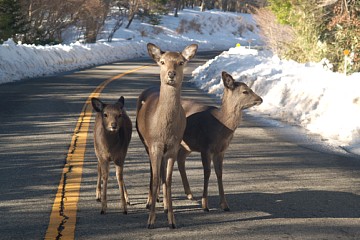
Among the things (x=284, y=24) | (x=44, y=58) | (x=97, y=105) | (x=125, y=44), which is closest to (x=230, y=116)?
(x=97, y=105)

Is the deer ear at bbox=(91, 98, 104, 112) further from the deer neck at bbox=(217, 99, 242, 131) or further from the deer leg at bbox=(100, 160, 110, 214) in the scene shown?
the deer neck at bbox=(217, 99, 242, 131)

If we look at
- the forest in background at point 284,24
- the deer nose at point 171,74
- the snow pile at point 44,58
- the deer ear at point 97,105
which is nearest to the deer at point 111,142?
the deer ear at point 97,105

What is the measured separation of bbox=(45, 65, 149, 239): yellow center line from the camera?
21.8 feet

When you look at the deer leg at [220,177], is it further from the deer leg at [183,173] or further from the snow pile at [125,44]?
the snow pile at [125,44]

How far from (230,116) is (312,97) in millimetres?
8988

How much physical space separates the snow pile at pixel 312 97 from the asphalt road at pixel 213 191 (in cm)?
99

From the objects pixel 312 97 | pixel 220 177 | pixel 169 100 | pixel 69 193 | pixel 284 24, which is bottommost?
pixel 69 193

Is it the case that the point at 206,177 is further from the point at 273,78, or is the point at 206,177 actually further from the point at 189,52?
the point at 273,78

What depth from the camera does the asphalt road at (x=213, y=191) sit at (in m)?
6.69

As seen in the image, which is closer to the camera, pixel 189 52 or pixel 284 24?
pixel 189 52

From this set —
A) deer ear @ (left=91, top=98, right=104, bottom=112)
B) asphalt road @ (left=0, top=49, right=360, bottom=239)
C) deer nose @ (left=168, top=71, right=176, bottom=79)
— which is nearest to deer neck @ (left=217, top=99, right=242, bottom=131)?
asphalt road @ (left=0, top=49, right=360, bottom=239)

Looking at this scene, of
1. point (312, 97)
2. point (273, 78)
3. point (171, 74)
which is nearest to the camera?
point (171, 74)

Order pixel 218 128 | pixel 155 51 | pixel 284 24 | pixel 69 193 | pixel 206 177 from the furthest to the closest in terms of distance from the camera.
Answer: pixel 284 24 < pixel 69 193 < pixel 218 128 < pixel 206 177 < pixel 155 51

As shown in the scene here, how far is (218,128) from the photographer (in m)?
7.77
